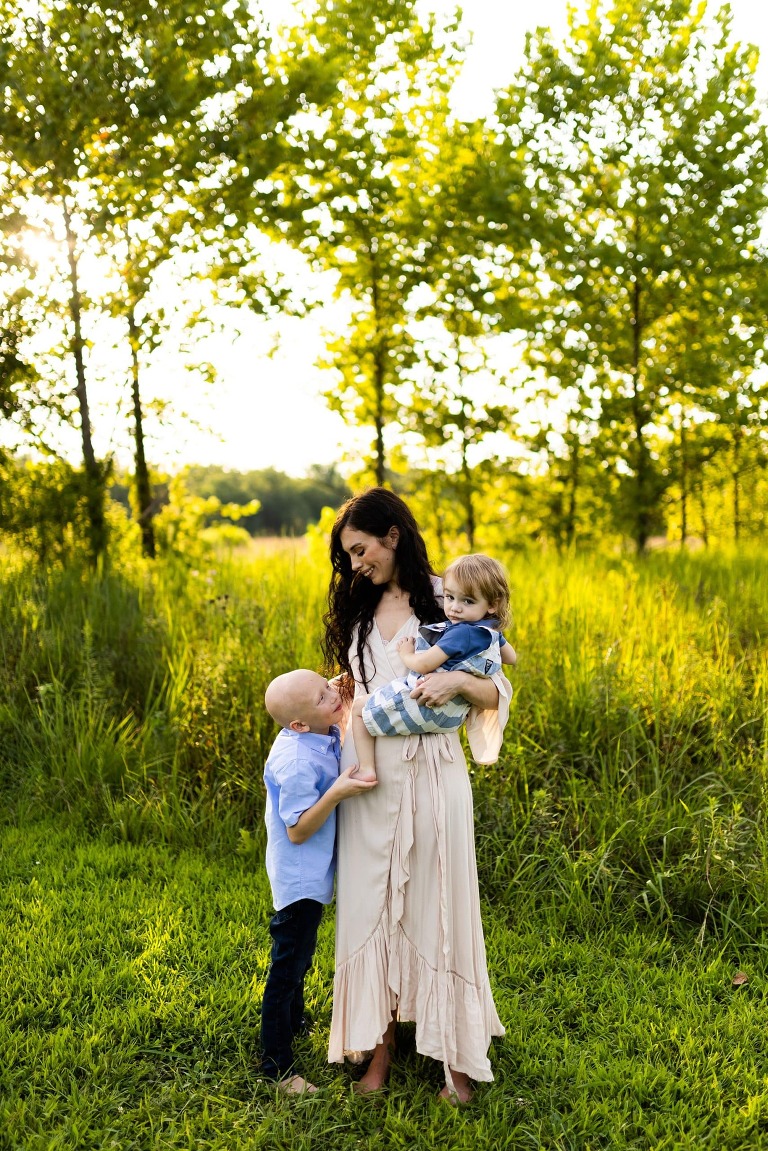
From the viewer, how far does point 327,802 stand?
308 centimetres

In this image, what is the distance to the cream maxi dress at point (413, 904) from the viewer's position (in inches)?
124

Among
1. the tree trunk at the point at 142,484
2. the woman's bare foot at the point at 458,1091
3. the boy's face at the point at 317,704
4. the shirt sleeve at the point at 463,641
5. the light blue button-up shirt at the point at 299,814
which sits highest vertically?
the tree trunk at the point at 142,484

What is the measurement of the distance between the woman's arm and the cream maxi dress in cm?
Result: 10

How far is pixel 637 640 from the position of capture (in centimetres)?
634

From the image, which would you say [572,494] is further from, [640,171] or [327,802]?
[327,802]

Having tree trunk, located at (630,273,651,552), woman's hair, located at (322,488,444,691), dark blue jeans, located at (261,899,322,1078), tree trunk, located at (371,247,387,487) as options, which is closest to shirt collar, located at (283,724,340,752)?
woman's hair, located at (322,488,444,691)

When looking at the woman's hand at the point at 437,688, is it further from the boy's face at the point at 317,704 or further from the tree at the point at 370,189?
the tree at the point at 370,189

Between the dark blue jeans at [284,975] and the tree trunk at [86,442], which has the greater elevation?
the tree trunk at [86,442]

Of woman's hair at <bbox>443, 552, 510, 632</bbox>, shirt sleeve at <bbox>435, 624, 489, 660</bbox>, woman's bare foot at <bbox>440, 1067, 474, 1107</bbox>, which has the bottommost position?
woman's bare foot at <bbox>440, 1067, 474, 1107</bbox>

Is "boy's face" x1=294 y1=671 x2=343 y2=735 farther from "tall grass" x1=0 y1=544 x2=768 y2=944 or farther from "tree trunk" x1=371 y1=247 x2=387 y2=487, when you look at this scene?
"tree trunk" x1=371 y1=247 x2=387 y2=487

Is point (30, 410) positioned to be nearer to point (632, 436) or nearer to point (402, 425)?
point (402, 425)

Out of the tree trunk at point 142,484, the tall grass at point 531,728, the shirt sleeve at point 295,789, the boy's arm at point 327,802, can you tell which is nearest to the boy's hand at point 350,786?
the boy's arm at point 327,802

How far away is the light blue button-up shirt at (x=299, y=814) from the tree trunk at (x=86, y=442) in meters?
5.77

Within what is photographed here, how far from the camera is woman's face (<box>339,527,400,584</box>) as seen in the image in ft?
10.6
